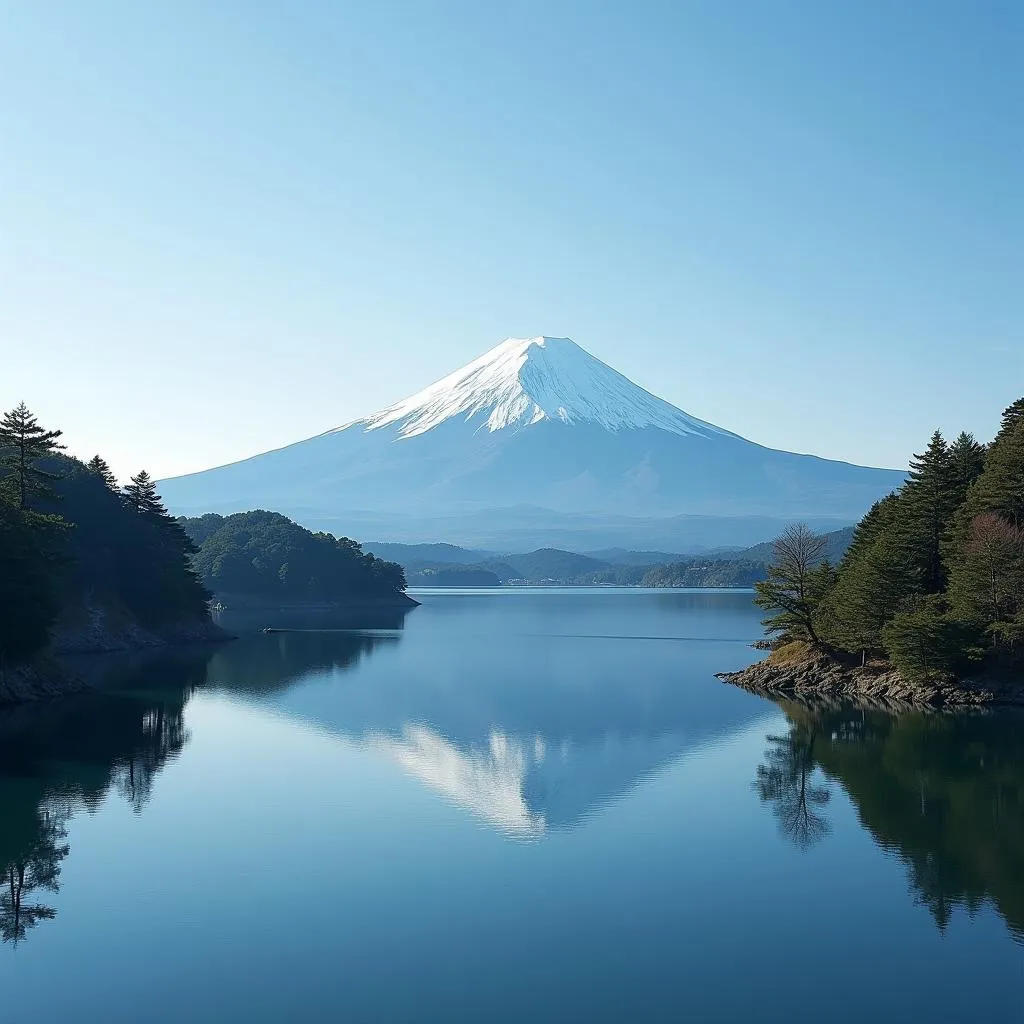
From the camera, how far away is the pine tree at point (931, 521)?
64.0 m

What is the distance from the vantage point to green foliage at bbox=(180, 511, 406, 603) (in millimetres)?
168000

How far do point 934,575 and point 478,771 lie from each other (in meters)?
36.7

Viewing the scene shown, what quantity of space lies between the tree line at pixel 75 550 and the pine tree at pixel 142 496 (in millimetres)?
99

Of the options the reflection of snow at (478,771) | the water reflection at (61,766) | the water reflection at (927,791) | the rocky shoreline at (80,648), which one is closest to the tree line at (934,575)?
the water reflection at (927,791)

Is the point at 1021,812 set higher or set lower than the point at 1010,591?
lower

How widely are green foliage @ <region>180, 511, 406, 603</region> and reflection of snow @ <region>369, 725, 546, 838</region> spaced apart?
122 meters

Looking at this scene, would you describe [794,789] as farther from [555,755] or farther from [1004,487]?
[1004,487]

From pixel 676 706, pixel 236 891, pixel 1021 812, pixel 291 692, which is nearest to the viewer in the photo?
pixel 236 891

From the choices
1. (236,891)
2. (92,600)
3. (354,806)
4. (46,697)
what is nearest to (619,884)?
(236,891)

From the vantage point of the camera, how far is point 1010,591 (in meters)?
54.4

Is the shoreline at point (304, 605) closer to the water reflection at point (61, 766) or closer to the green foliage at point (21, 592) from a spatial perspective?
the water reflection at point (61, 766)

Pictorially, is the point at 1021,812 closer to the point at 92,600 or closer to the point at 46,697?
the point at 46,697

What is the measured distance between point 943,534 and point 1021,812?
3259 centimetres

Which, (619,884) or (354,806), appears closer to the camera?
(619,884)
